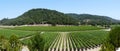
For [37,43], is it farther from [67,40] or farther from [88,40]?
[67,40]

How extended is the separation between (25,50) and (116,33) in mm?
18353

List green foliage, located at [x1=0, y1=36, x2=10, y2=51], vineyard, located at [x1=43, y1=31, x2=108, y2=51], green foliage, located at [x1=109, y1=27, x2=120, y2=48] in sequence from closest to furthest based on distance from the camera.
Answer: green foliage, located at [x1=0, y1=36, x2=10, y2=51]
green foliage, located at [x1=109, y1=27, x2=120, y2=48]
vineyard, located at [x1=43, y1=31, x2=108, y2=51]

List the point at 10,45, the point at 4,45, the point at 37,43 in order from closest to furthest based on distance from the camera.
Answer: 1. the point at 4,45
2. the point at 10,45
3. the point at 37,43

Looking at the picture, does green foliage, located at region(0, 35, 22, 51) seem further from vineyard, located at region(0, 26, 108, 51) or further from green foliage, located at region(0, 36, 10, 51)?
vineyard, located at region(0, 26, 108, 51)

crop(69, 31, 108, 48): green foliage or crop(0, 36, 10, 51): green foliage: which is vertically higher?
crop(0, 36, 10, 51): green foliage

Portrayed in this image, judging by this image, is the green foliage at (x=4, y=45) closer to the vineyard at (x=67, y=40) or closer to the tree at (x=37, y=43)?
the tree at (x=37, y=43)

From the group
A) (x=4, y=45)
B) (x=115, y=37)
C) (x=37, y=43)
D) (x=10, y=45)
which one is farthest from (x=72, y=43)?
(x=4, y=45)

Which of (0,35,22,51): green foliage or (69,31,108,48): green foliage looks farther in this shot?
(69,31,108,48): green foliage

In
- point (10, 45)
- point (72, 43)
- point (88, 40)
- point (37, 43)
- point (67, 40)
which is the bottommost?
point (67, 40)

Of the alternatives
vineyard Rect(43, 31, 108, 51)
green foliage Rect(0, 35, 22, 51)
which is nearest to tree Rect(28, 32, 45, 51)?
green foliage Rect(0, 35, 22, 51)

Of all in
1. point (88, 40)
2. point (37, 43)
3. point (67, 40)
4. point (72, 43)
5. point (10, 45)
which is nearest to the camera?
point (10, 45)

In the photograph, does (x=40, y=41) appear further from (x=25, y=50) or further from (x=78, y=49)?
(x=78, y=49)

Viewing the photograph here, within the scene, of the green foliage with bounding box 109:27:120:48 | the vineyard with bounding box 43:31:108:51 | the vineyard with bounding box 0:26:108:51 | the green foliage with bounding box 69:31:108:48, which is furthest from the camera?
the green foliage with bounding box 69:31:108:48

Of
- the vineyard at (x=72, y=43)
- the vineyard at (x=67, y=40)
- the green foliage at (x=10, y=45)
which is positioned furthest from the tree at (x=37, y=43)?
the vineyard at (x=72, y=43)
